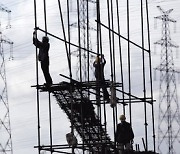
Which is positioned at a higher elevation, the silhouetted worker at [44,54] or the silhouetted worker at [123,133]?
the silhouetted worker at [44,54]

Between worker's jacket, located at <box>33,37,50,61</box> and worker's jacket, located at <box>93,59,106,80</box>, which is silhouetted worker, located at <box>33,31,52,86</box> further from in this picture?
worker's jacket, located at <box>93,59,106,80</box>

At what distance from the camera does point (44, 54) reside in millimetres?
28094

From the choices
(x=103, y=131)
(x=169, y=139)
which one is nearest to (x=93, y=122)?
(x=103, y=131)

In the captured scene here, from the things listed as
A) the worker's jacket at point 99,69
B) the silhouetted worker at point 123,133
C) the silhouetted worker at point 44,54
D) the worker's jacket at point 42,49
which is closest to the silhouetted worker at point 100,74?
the worker's jacket at point 99,69

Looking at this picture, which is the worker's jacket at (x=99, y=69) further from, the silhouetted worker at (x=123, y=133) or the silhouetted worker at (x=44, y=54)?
the silhouetted worker at (x=44, y=54)

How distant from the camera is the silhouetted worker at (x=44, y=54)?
27.8 m

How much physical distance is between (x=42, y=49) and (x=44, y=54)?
0.21 m

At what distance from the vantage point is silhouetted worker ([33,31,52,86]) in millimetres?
27750

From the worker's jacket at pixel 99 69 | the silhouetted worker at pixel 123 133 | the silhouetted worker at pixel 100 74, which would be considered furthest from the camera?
the worker's jacket at pixel 99 69

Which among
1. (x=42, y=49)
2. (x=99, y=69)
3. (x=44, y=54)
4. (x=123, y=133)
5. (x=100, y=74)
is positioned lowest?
(x=123, y=133)

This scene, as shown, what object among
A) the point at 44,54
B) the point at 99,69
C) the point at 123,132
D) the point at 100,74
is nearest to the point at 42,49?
the point at 44,54

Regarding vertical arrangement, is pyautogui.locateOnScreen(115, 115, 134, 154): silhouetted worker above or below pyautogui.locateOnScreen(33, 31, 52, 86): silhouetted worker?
below

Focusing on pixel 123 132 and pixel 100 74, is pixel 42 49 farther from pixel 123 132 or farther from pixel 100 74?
pixel 123 132

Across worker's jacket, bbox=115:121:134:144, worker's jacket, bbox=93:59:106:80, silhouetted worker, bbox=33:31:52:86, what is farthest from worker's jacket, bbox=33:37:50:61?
worker's jacket, bbox=115:121:134:144
